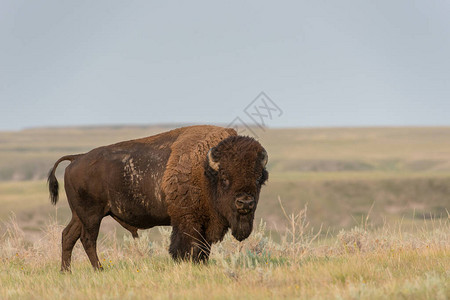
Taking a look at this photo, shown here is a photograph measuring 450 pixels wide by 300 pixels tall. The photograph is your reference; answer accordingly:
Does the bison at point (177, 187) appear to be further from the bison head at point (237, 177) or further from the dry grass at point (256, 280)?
the dry grass at point (256, 280)

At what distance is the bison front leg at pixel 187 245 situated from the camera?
8906 millimetres

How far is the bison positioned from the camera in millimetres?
8430

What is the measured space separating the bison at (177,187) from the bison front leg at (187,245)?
0.04ft

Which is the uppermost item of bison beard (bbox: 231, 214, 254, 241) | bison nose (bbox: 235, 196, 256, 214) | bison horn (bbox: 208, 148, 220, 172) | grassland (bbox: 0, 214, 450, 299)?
bison horn (bbox: 208, 148, 220, 172)

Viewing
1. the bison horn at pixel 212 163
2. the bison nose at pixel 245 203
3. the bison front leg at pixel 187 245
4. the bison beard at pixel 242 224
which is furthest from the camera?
the bison front leg at pixel 187 245

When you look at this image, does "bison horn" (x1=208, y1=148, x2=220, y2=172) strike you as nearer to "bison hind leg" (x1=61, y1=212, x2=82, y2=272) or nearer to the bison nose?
the bison nose

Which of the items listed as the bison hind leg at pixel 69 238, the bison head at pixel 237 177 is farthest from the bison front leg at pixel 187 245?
the bison hind leg at pixel 69 238

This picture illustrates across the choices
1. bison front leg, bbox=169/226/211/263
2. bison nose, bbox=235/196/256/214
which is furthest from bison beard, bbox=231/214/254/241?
bison front leg, bbox=169/226/211/263

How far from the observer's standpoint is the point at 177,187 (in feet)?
29.7

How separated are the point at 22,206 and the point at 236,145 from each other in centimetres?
3242

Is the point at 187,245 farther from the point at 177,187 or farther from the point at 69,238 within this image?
the point at 69,238

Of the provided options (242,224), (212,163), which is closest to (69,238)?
(212,163)

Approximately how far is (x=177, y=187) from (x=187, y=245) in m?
0.80

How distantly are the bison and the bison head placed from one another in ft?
0.04
